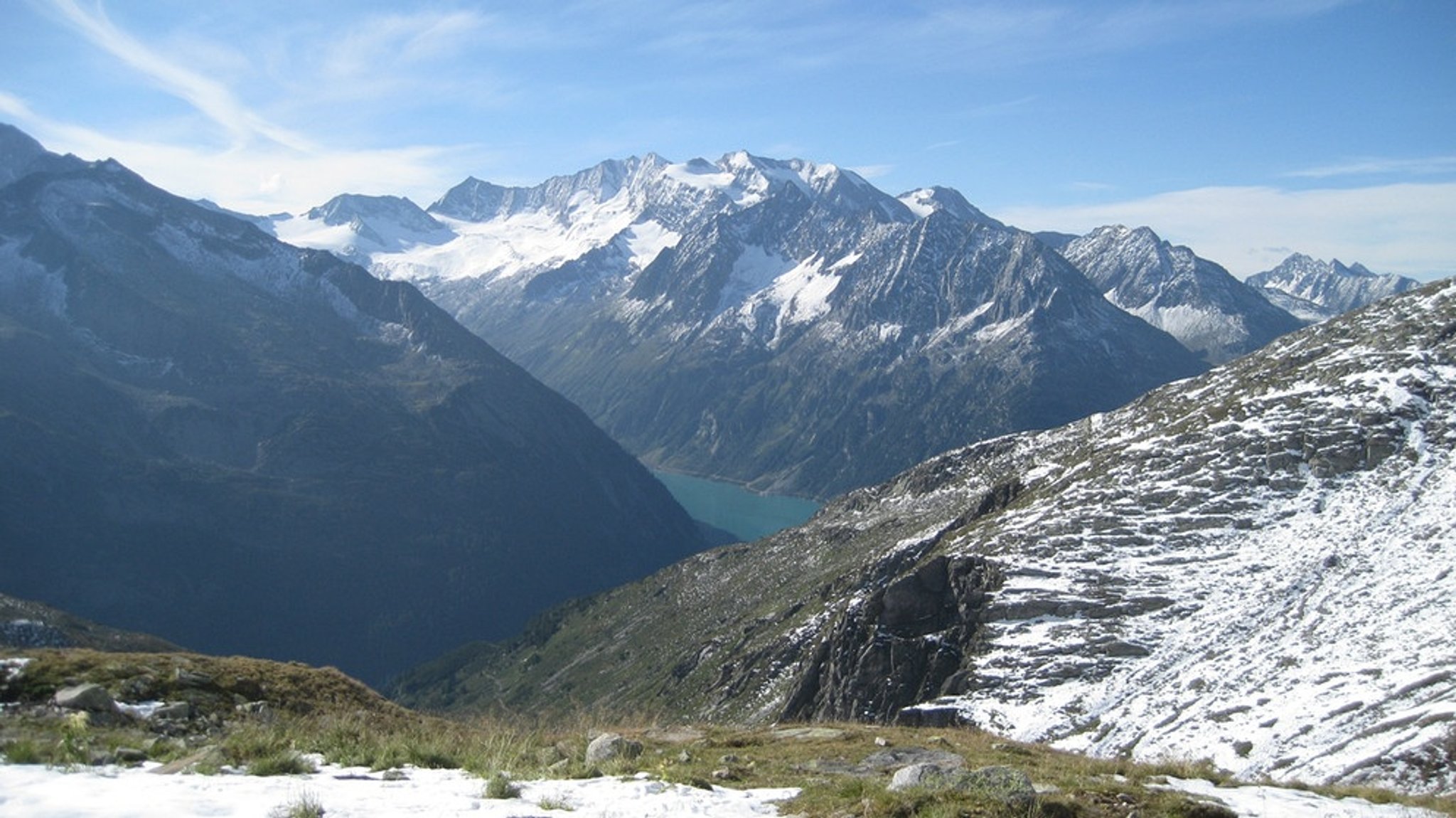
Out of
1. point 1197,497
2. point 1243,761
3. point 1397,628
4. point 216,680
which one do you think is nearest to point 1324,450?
point 1197,497

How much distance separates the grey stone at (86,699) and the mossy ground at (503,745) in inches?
16.6

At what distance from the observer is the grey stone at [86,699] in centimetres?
1662

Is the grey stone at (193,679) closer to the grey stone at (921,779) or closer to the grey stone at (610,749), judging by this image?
the grey stone at (610,749)

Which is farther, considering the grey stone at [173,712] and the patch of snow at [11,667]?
the patch of snow at [11,667]

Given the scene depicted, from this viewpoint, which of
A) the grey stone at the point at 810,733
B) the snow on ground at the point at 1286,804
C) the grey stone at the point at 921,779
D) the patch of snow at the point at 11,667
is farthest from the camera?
the grey stone at the point at 810,733

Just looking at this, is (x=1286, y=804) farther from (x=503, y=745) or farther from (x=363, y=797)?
(x=363, y=797)

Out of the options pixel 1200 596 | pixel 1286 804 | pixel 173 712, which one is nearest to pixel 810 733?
pixel 1286 804

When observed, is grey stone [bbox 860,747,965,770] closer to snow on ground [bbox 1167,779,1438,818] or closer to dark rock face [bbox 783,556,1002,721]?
snow on ground [bbox 1167,779,1438,818]

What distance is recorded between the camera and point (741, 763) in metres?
16.3

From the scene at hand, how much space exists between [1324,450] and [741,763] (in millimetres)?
71704

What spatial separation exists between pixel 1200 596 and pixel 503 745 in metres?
55.6

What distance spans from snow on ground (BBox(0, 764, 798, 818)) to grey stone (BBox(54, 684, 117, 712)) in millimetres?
4264

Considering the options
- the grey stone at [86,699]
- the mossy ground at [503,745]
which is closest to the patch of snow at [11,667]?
the mossy ground at [503,745]

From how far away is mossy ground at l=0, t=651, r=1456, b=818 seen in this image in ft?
43.1
